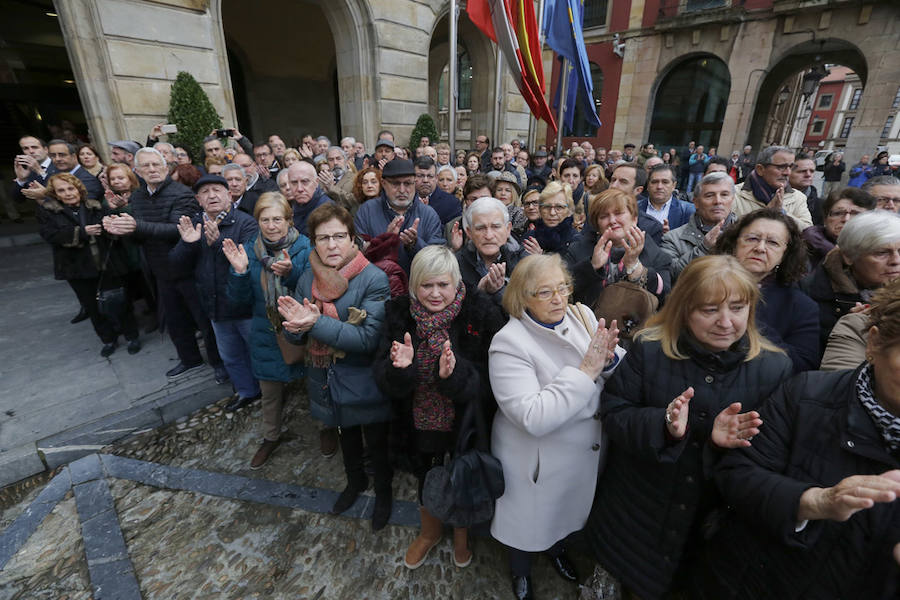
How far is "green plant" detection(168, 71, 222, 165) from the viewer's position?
23.9 ft

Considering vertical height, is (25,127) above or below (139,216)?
above

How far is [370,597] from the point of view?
2.29m

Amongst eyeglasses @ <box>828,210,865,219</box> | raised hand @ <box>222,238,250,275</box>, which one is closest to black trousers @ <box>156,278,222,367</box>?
raised hand @ <box>222,238,250,275</box>

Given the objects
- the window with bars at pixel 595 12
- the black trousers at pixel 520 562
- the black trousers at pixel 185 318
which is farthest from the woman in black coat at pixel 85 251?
the window with bars at pixel 595 12

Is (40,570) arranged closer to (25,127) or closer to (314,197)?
(314,197)

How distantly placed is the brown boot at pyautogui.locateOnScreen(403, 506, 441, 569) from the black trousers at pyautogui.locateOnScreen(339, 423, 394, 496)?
1.25ft

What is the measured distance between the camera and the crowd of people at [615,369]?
1.35 m

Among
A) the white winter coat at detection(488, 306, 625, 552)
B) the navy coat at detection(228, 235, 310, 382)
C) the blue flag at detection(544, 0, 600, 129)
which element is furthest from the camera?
the blue flag at detection(544, 0, 600, 129)

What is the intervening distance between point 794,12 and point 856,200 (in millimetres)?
18147

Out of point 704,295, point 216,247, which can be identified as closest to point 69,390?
point 216,247

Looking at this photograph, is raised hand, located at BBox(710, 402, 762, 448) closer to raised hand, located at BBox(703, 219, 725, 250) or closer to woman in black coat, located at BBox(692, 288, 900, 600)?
woman in black coat, located at BBox(692, 288, 900, 600)

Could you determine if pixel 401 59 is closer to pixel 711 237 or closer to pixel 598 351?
pixel 711 237

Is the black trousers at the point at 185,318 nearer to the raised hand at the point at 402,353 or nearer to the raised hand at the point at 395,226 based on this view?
the raised hand at the point at 395,226

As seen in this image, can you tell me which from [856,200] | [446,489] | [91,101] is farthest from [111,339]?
[856,200]
